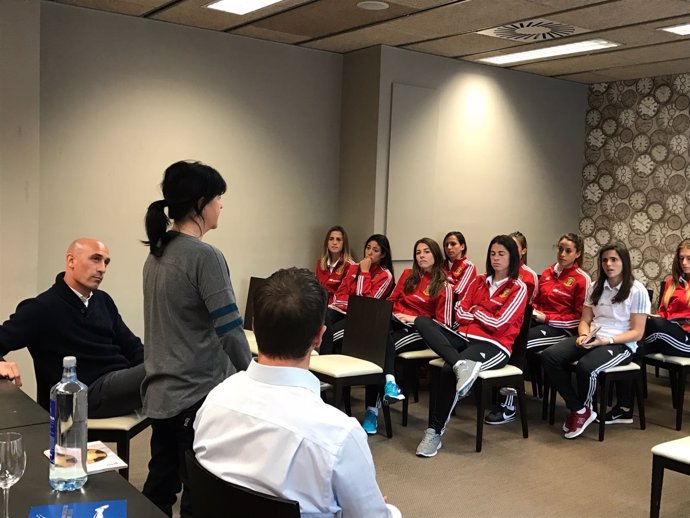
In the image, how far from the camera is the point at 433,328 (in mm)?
4730

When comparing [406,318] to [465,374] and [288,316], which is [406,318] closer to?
[465,374]

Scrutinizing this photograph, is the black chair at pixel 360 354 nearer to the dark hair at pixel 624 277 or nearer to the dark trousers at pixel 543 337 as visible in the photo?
the dark trousers at pixel 543 337

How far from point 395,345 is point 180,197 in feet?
9.28

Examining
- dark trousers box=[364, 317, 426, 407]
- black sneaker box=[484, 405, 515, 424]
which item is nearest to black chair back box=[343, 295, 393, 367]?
dark trousers box=[364, 317, 426, 407]

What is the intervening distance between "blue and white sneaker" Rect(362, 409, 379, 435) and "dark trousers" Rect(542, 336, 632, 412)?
3.87 feet

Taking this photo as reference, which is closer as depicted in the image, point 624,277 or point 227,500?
point 227,500

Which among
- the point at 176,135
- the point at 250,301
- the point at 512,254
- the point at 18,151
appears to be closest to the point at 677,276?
the point at 512,254

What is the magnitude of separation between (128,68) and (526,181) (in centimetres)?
379

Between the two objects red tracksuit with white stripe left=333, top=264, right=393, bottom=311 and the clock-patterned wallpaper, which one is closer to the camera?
red tracksuit with white stripe left=333, top=264, right=393, bottom=311

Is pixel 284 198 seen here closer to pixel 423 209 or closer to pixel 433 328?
pixel 423 209

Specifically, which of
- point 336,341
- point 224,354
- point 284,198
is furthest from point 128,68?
point 224,354

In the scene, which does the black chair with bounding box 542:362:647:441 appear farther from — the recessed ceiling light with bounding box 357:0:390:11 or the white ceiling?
the recessed ceiling light with bounding box 357:0:390:11

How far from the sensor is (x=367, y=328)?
455 cm

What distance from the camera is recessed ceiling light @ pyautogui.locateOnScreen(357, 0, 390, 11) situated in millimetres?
4619
